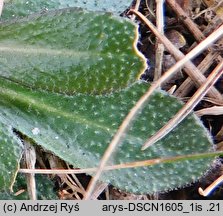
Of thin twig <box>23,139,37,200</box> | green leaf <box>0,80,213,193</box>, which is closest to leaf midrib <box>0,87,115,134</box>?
green leaf <box>0,80,213,193</box>

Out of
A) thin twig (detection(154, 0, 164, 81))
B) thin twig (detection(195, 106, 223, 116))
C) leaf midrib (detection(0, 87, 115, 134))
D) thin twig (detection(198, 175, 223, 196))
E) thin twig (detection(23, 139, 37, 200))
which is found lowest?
thin twig (detection(23, 139, 37, 200))

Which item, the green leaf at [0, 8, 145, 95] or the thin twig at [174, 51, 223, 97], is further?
the thin twig at [174, 51, 223, 97]

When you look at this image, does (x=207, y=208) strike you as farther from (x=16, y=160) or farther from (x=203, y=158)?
(x=16, y=160)

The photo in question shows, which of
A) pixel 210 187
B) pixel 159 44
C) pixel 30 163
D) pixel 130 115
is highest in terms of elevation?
pixel 159 44

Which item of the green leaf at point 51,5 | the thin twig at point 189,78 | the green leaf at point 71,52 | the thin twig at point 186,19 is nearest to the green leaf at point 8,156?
the green leaf at point 71,52

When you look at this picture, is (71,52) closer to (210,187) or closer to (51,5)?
(51,5)

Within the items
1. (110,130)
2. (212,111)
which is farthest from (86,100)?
(212,111)

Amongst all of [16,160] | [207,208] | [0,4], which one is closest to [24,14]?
[0,4]

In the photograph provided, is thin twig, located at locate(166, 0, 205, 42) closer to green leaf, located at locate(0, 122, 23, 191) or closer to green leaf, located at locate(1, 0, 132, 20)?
green leaf, located at locate(1, 0, 132, 20)
